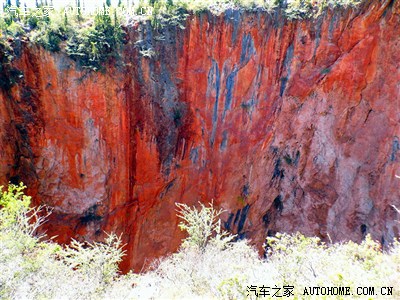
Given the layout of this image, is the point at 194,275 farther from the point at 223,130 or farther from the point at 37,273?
the point at 223,130

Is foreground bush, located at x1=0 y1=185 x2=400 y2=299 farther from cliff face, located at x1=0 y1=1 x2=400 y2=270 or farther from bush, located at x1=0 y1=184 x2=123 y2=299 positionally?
cliff face, located at x1=0 y1=1 x2=400 y2=270

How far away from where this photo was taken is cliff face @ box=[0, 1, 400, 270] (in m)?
12.7

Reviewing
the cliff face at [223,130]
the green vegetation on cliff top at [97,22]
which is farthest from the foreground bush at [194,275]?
the green vegetation on cliff top at [97,22]

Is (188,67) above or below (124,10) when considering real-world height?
below

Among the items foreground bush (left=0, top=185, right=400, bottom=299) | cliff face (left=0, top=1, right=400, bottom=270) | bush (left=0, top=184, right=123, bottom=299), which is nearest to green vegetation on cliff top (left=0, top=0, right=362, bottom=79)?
cliff face (left=0, top=1, right=400, bottom=270)

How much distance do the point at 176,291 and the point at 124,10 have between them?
13100mm

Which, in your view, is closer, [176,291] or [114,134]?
[176,291]

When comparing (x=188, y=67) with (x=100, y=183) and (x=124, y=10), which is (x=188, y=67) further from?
(x=100, y=183)

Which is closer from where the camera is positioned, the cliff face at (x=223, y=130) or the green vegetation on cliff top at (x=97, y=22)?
the green vegetation on cliff top at (x=97, y=22)

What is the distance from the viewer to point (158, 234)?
48.8 feet

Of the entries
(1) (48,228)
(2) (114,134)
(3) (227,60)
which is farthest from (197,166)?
(1) (48,228)

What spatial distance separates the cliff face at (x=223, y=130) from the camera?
12.7 m

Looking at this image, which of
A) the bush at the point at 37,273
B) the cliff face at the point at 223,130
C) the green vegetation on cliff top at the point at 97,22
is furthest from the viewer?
the cliff face at the point at 223,130

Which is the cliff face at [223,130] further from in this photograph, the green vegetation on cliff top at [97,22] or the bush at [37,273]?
the bush at [37,273]
